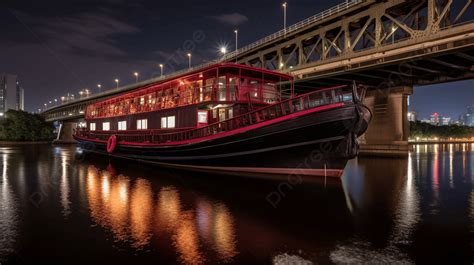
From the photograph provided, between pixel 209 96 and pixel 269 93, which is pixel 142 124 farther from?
pixel 269 93

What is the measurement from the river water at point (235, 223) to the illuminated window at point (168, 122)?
279 inches

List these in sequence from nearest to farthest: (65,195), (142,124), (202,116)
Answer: (65,195)
(202,116)
(142,124)

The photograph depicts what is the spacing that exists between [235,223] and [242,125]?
25.8 feet

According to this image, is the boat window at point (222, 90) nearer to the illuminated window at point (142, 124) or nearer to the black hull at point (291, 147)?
the black hull at point (291, 147)

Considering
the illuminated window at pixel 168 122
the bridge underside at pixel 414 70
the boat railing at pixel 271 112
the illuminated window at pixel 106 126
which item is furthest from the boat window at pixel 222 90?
the bridge underside at pixel 414 70

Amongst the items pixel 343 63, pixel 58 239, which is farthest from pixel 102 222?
pixel 343 63

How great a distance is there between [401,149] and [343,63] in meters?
13.6

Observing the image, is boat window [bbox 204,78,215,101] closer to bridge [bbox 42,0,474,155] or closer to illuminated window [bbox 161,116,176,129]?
illuminated window [bbox 161,116,176,129]

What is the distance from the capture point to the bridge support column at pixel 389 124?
3719cm

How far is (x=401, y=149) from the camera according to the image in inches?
1467

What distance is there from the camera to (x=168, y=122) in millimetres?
20891

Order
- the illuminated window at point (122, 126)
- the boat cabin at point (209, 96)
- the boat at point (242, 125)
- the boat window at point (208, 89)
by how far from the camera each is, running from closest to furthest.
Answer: the boat at point (242, 125) → the boat cabin at point (209, 96) → the boat window at point (208, 89) → the illuminated window at point (122, 126)

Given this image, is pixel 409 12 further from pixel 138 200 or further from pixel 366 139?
pixel 138 200

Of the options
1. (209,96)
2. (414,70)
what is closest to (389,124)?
(414,70)
